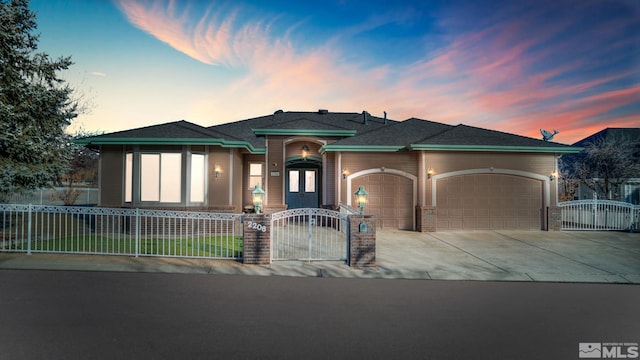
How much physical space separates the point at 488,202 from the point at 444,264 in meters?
7.64

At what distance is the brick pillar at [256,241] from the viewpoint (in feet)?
25.6

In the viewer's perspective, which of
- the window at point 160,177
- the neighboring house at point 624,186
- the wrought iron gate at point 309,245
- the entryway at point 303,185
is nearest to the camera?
the wrought iron gate at point 309,245

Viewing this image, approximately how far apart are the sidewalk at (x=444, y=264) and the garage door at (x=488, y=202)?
3.29 metres

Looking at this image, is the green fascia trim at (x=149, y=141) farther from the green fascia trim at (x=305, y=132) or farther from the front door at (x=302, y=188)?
the front door at (x=302, y=188)

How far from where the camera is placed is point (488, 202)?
1422 cm

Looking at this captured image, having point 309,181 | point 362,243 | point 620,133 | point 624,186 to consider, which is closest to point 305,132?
point 309,181

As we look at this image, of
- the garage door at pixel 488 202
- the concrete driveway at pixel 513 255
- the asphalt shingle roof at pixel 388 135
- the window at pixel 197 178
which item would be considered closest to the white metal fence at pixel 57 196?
the asphalt shingle roof at pixel 388 135

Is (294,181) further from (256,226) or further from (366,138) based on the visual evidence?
(256,226)

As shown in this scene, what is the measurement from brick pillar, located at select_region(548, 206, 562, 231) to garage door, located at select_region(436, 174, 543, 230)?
1.39 feet

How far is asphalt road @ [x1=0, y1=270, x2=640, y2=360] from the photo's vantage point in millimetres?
3717

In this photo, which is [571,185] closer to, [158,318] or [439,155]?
[439,155]

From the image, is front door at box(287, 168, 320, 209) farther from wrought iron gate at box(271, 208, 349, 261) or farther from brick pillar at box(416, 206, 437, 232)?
brick pillar at box(416, 206, 437, 232)

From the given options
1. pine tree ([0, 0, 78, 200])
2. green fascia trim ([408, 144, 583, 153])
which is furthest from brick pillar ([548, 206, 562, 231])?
pine tree ([0, 0, 78, 200])

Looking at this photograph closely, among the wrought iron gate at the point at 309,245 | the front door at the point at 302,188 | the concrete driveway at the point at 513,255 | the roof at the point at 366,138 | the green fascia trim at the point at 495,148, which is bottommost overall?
the concrete driveway at the point at 513,255
